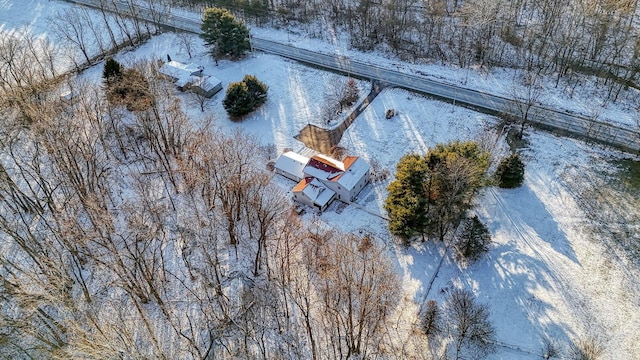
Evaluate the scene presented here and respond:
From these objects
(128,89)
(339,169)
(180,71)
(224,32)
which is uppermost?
(224,32)

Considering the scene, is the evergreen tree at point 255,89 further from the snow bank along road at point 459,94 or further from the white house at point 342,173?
the white house at point 342,173

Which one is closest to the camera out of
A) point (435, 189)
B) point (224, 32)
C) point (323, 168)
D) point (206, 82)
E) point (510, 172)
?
point (435, 189)

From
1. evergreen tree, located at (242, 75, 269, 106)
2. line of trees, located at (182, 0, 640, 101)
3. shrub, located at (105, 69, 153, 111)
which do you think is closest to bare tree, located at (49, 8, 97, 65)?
shrub, located at (105, 69, 153, 111)

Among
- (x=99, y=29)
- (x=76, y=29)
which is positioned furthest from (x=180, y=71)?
(x=76, y=29)

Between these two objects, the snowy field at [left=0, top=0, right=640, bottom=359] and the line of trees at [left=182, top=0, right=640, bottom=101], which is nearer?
the snowy field at [left=0, top=0, right=640, bottom=359]

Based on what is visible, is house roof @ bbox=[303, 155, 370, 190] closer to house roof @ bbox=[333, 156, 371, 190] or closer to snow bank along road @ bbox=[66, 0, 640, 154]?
house roof @ bbox=[333, 156, 371, 190]

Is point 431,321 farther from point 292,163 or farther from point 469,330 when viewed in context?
point 292,163
